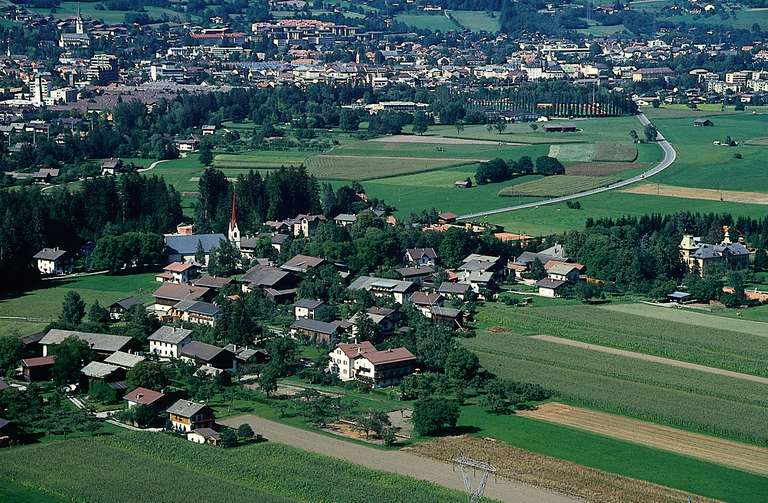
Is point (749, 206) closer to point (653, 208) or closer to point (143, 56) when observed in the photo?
point (653, 208)

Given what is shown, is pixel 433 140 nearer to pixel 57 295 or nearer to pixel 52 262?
pixel 52 262

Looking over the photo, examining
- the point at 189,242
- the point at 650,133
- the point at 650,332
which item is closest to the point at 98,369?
→ the point at 650,332

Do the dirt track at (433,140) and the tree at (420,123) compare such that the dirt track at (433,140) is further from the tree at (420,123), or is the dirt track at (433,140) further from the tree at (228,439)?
the tree at (228,439)

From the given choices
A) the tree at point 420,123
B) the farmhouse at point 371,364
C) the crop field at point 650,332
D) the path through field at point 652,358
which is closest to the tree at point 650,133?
the tree at point 420,123

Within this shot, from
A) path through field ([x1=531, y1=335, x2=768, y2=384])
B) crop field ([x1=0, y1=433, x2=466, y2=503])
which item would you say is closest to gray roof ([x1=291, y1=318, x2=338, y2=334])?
path through field ([x1=531, y1=335, x2=768, y2=384])

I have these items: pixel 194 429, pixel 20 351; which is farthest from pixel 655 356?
pixel 20 351

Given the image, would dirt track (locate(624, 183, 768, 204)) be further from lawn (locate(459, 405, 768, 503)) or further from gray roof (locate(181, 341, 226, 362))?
lawn (locate(459, 405, 768, 503))
